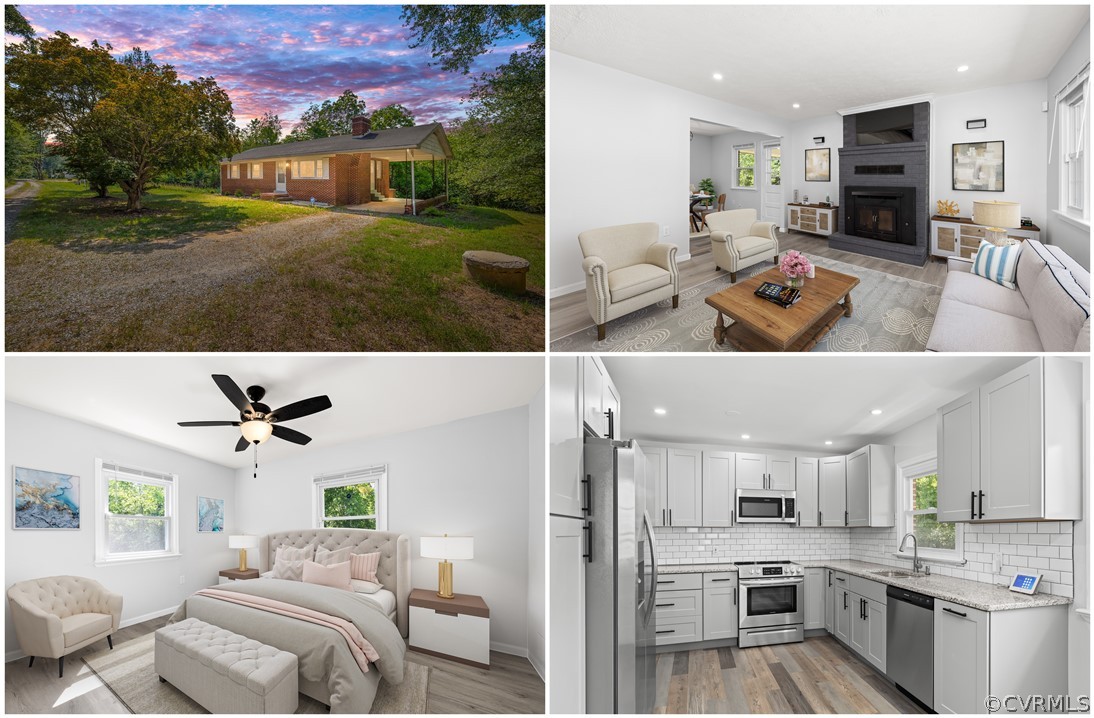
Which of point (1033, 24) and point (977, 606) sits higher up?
point (1033, 24)

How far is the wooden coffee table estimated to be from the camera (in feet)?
9.98

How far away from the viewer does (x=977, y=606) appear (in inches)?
113

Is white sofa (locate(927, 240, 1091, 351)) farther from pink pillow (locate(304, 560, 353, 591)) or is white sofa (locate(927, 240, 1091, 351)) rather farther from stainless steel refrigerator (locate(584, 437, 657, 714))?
pink pillow (locate(304, 560, 353, 591))

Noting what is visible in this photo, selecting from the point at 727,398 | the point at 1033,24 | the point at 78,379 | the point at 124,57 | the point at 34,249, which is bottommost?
the point at 727,398

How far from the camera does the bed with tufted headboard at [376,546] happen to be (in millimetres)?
2451

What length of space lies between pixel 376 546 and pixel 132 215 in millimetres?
1895

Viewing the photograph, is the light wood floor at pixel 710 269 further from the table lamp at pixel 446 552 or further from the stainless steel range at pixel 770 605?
the stainless steel range at pixel 770 605

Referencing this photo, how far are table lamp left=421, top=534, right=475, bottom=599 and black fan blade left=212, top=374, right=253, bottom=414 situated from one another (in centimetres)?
107

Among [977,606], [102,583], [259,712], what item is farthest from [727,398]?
[102,583]

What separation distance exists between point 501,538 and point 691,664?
10.1ft

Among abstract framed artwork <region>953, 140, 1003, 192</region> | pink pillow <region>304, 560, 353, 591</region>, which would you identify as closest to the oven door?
abstract framed artwork <region>953, 140, 1003, 192</region>

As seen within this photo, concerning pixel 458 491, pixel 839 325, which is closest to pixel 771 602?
pixel 839 325

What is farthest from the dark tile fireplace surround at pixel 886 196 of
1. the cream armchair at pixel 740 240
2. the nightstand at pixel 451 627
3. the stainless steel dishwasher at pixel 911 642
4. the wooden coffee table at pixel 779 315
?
the nightstand at pixel 451 627

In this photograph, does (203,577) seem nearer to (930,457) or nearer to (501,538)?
(501,538)
